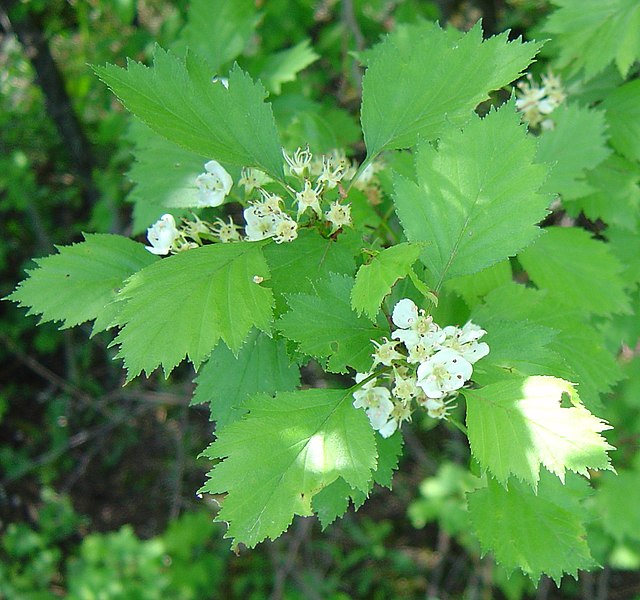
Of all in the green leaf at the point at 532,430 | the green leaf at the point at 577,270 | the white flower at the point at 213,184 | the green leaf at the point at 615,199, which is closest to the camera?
the green leaf at the point at 532,430

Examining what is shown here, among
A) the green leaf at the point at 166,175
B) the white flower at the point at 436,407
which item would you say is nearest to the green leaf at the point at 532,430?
the white flower at the point at 436,407

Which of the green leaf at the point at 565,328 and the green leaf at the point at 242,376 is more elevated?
the green leaf at the point at 242,376

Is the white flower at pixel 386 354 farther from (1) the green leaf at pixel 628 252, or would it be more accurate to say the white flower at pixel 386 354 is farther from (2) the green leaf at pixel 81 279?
(1) the green leaf at pixel 628 252

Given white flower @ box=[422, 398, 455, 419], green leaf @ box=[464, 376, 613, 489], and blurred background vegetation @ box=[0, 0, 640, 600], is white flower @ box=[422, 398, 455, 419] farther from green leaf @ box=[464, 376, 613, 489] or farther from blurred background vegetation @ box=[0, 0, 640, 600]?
blurred background vegetation @ box=[0, 0, 640, 600]

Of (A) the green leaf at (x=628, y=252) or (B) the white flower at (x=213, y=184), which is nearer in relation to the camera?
(B) the white flower at (x=213, y=184)

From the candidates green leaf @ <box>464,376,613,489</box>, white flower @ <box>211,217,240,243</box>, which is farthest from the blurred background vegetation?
green leaf @ <box>464,376,613,489</box>

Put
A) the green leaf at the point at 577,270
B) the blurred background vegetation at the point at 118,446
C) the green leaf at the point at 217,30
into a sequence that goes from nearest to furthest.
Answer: the green leaf at the point at 577,270 < the green leaf at the point at 217,30 < the blurred background vegetation at the point at 118,446

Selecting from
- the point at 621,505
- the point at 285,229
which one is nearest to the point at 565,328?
the point at 285,229

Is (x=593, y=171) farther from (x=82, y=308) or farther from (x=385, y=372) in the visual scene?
(x=82, y=308)
